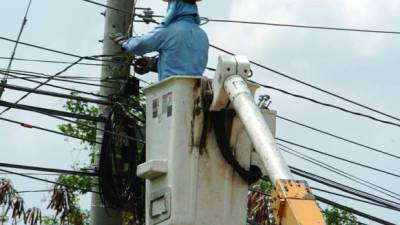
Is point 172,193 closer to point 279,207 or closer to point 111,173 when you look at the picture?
point 279,207

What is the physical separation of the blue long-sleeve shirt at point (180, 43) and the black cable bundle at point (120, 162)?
192 centimetres

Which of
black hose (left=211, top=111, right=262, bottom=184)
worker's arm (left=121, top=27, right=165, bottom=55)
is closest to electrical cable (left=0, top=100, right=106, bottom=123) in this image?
worker's arm (left=121, top=27, right=165, bottom=55)

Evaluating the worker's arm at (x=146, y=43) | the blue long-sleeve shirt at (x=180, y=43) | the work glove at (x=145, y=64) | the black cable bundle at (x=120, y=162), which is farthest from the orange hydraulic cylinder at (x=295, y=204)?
the black cable bundle at (x=120, y=162)

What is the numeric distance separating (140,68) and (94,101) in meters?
0.68

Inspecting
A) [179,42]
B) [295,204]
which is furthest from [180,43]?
[295,204]

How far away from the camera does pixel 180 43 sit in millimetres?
13164

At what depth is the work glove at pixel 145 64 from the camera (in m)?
14.7

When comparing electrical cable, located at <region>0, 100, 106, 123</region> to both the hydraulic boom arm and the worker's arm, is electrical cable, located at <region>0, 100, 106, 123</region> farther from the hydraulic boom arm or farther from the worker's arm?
the hydraulic boom arm

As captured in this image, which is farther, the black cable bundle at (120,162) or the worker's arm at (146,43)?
the black cable bundle at (120,162)

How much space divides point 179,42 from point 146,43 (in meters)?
0.43

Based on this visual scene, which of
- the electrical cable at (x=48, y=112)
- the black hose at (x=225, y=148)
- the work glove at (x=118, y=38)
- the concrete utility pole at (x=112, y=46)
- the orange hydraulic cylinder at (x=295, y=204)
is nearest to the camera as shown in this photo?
the orange hydraulic cylinder at (x=295, y=204)

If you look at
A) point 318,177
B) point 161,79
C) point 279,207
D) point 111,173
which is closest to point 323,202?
point 318,177

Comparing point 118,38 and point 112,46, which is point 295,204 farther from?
point 112,46

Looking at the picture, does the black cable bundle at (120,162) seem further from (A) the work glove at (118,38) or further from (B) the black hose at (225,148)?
(B) the black hose at (225,148)
